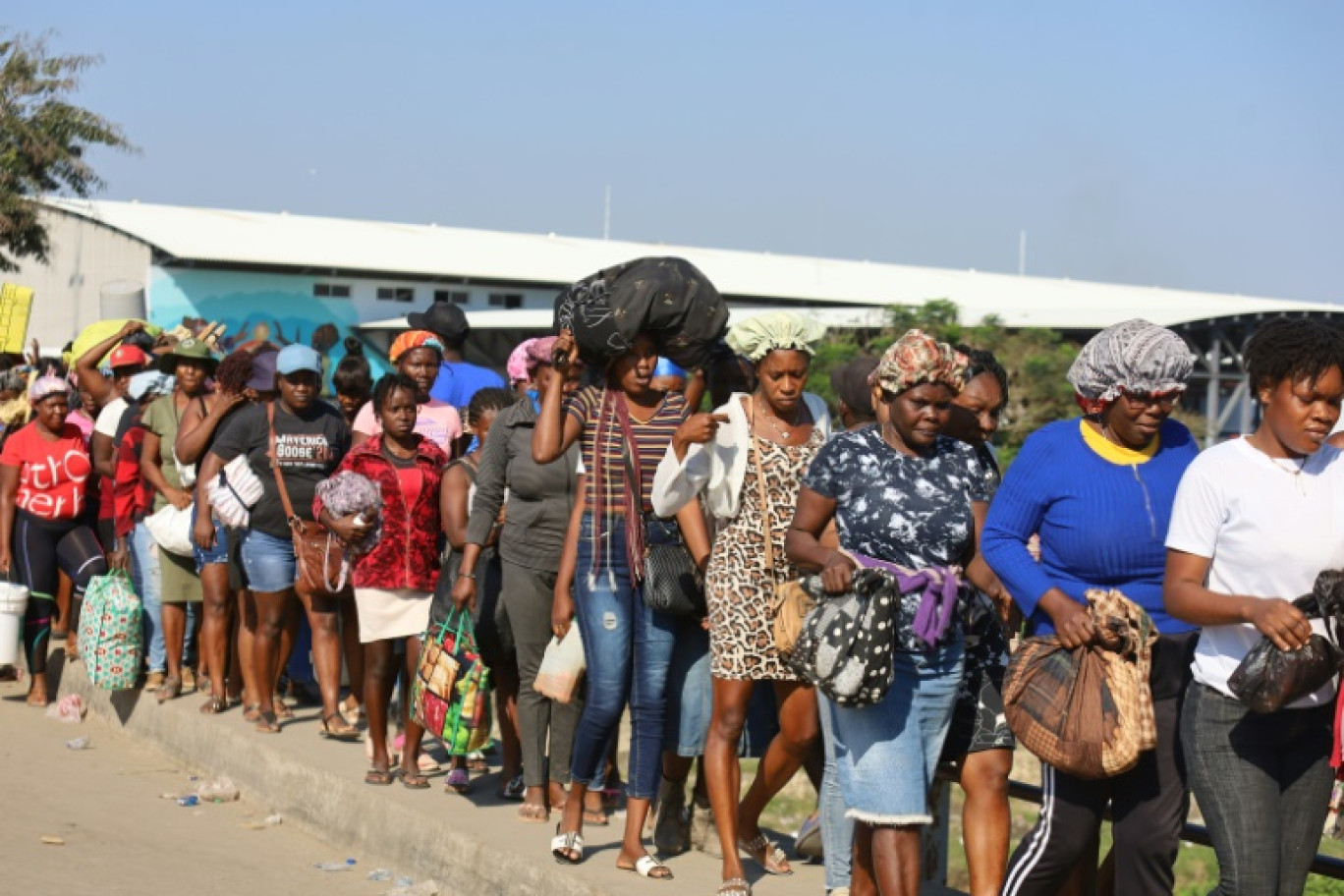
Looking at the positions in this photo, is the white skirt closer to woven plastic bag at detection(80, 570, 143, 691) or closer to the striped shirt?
the striped shirt

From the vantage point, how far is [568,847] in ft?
22.8

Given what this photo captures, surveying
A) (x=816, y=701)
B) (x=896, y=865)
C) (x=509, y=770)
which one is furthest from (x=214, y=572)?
(x=896, y=865)

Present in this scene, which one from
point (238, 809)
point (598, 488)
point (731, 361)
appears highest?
point (731, 361)

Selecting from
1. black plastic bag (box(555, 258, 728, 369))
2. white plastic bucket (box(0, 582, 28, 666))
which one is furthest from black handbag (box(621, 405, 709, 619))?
white plastic bucket (box(0, 582, 28, 666))

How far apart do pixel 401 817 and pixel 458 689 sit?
0.62 m

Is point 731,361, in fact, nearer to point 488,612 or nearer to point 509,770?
point 488,612

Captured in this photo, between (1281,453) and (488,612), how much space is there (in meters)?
4.16

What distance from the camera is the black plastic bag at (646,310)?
6695mm

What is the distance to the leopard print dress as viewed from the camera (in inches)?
254

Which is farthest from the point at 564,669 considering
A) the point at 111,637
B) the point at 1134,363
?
the point at 111,637

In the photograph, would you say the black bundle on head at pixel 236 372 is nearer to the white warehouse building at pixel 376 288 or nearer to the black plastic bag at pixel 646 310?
the black plastic bag at pixel 646 310

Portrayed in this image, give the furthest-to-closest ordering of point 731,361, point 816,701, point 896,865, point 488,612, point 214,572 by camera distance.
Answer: point 214,572 → point 488,612 → point 731,361 → point 816,701 → point 896,865

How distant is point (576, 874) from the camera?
675 cm

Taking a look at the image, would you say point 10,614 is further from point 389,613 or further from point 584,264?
point 584,264
